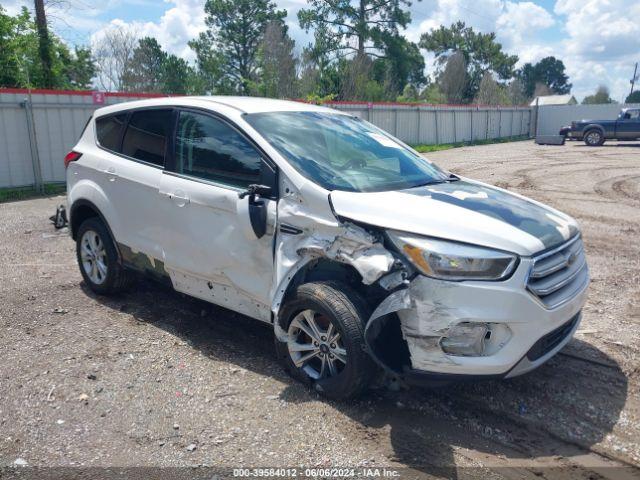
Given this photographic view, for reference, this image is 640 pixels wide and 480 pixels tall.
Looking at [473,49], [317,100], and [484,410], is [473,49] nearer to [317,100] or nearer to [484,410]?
[317,100]

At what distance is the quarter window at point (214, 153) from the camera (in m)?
4.09

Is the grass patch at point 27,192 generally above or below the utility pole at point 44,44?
below

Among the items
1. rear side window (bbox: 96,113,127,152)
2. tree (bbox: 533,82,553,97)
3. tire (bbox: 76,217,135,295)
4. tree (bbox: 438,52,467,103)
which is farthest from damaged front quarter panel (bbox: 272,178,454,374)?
tree (bbox: 533,82,553,97)

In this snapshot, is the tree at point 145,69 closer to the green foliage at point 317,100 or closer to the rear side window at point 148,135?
the green foliage at point 317,100

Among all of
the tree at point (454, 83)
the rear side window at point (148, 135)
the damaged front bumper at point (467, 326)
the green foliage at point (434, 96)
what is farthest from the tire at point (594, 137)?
the damaged front bumper at point (467, 326)

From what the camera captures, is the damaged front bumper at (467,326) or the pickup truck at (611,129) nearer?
the damaged front bumper at (467,326)

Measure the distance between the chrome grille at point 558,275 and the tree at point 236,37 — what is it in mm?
48660

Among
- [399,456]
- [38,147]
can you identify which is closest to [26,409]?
[399,456]

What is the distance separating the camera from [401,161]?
14.8ft

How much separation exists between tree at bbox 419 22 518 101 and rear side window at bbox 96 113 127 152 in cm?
5763

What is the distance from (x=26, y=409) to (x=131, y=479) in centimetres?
113

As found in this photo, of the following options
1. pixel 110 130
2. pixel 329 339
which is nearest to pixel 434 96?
pixel 110 130

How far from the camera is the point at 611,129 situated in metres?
27.8

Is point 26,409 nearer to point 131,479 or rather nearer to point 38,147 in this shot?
point 131,479
